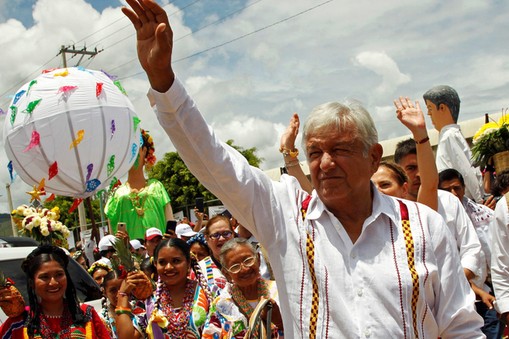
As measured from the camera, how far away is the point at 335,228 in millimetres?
2365

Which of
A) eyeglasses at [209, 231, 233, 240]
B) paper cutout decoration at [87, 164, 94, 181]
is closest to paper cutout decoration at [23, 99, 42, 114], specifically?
paper cutout decoration at [87, 164, 94, 181]

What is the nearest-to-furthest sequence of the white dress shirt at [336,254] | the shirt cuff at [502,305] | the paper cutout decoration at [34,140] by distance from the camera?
the white dress shirt at [336,254] < the shirt cuff at [502,305] < the paper cutout decoration at [34,140]

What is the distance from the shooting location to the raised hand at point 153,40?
2082 mm

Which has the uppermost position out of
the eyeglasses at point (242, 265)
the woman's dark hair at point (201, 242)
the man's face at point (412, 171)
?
the man's face at point (412, 171)

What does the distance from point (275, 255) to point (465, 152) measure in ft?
12.9

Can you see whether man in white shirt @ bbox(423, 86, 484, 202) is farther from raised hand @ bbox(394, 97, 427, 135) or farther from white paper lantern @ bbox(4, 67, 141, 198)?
white paper lantern @ bbox(4, 67, 141, 198)

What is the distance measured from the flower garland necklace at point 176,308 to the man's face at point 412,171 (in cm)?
180

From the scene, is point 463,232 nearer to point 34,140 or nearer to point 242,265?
point 242,265

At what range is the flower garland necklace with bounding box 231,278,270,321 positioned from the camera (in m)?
4.33

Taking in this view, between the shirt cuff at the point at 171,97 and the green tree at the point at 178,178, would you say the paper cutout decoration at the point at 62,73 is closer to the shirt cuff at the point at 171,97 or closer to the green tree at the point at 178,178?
the shirt cuff at the point at 171,97

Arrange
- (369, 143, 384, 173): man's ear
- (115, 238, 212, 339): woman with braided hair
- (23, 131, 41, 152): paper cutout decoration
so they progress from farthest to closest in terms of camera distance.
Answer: (23, 131, 41, 152): paper cutout decoration < (115, 238, 212, 339): woman with braided hair < (369, 143, 384, 173): man's ear

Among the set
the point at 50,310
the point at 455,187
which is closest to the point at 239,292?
the point at 50,310

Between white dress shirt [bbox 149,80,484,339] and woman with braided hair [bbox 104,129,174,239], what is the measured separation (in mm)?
5223

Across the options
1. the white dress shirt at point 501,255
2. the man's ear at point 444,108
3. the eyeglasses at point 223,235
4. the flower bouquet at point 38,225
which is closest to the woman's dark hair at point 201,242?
the eyeglasses at point 223,235
